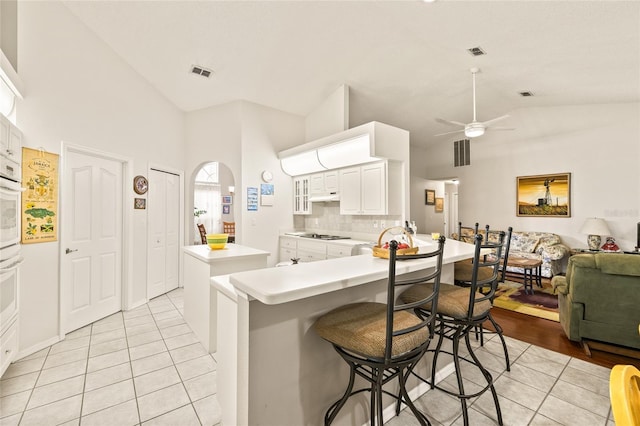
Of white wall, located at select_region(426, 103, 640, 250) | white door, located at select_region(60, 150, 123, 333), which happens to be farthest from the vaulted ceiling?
white door, located at select_region(60, 150, 123, 333)

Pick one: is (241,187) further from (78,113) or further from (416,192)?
(416,192)

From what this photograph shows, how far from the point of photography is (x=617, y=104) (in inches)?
207

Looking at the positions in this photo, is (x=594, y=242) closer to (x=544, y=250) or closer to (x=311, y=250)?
(x=544, y=250)

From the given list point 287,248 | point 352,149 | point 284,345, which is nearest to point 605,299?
point 284,345

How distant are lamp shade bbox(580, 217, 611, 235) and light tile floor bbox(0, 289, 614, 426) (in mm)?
3728

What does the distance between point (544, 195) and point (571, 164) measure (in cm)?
74

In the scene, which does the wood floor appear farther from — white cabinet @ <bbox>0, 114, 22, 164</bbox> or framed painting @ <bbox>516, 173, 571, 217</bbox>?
white cabinet @ <bbox>0, 114, 22, 164</bbox>

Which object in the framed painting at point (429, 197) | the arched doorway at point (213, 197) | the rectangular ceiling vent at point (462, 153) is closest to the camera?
the rectangular ceiling vent at point (462, 153)

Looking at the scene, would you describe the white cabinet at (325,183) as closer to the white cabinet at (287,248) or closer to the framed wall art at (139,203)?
the white cabinet at (287,248)

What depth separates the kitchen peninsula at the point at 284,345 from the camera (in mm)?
1271

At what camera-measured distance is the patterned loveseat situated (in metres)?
5.45

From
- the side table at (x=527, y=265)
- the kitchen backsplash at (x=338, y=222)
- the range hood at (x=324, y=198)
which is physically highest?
the range hood at (x=324, y=198)

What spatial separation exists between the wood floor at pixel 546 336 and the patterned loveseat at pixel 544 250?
1970mm

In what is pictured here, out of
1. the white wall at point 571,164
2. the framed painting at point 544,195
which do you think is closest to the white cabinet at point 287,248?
the white wall at point 571,164
